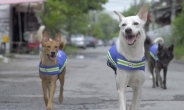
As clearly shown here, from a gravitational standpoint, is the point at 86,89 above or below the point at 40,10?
above

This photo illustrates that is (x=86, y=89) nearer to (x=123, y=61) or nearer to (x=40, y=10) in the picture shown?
(x=123, y=61)

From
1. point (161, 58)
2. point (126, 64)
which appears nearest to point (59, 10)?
point (161, 58)

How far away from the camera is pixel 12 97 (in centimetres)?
1166

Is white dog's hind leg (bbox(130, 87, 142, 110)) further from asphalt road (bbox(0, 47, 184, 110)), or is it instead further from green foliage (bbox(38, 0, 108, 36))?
green foliage (bbox(38, 0, 108, 36))

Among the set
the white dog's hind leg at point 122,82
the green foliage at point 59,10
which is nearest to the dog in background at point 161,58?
the white dog's hind leg at point 122,82

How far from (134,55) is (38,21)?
2729cm

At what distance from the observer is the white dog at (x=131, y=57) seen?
8.10 meters

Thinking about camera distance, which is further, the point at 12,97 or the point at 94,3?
the point at 94,3

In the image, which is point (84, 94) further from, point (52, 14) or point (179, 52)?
point (52, 14)

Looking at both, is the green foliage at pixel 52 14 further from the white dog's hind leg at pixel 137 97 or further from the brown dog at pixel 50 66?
the white dog's hind leg at pixel 137 97

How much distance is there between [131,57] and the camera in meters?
8.30

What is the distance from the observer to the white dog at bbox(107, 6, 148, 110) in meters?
8.10

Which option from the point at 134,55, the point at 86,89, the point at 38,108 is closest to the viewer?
the point at 134,55

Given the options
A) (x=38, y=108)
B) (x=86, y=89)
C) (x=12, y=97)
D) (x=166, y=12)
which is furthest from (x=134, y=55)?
(x=166, y=12)
